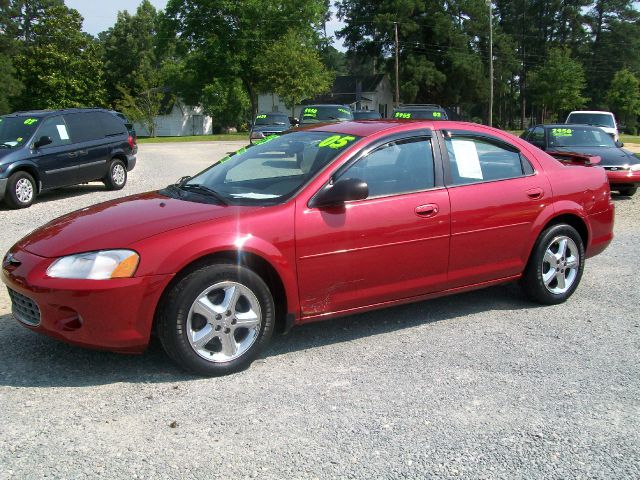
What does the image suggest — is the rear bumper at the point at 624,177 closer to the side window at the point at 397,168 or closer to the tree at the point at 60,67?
the side window at the point at 397,168

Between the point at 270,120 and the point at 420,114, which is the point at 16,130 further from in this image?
the point at 270,120

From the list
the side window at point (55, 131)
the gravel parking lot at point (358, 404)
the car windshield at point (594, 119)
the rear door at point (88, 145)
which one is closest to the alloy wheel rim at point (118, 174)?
the rear door at point (88, 145)

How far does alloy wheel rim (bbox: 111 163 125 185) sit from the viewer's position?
1340 cm

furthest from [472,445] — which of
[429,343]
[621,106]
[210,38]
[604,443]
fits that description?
[621,106]

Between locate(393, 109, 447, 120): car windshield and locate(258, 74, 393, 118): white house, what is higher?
locate(258, 74, 393, 118): white house

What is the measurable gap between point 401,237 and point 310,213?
72 centimetres

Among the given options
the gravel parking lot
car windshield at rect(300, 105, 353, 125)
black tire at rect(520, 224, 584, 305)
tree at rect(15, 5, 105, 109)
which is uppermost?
tree at rect(15, 5, 105, 109)

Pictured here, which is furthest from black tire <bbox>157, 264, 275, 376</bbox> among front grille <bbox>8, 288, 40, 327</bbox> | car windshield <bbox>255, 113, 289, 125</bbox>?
car windshield <bbox>255, 113, 289, 125</bbox>

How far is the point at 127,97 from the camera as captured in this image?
168 ft

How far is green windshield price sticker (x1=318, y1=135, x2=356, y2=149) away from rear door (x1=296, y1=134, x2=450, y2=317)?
20 cm

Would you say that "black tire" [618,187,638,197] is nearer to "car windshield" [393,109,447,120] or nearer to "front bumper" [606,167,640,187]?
"front bumper" [606,167,640,187]

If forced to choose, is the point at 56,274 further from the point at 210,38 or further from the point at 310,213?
the point at 210,38

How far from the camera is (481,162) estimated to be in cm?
498

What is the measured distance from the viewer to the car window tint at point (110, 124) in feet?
43.2
